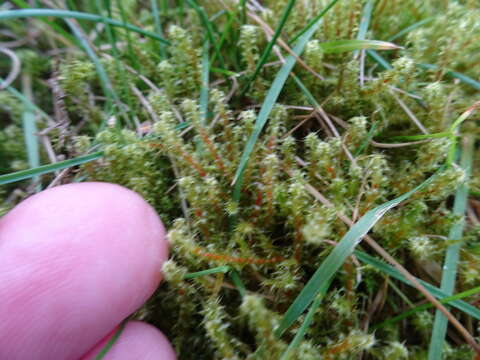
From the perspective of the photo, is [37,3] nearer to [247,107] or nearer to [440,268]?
[247,107]

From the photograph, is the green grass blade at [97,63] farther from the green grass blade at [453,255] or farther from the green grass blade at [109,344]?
the green grass blade at [453,255]

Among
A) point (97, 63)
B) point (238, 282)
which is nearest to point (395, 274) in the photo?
Answer: point (238, 282)

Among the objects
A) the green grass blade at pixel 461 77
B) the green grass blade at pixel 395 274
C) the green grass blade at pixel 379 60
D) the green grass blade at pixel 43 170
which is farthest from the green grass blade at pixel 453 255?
the green grass blade at pixel 43 170

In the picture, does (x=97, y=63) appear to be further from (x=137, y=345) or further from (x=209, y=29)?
(x=137, y=345)

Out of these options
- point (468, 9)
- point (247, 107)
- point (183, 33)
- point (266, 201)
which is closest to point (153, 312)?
point (266, 201)

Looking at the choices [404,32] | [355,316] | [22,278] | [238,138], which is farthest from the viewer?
[404,32]

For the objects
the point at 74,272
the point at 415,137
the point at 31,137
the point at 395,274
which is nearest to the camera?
the point at 74,272
